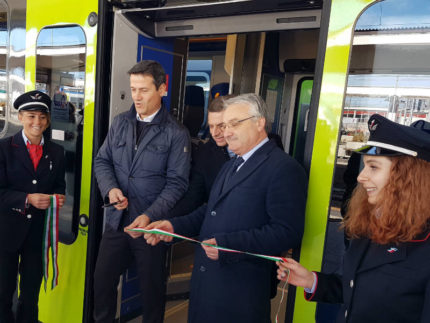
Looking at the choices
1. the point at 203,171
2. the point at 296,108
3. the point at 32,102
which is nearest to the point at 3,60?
the point at 32,102

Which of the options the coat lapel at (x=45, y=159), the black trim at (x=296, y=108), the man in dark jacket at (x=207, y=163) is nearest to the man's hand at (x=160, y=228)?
the man in dark jacket at (x=207, y=163)

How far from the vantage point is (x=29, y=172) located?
242 centimetres

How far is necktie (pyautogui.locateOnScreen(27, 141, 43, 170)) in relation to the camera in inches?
96.4

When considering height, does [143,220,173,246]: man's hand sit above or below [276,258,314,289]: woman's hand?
below

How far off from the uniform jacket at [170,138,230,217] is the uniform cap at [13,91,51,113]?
1.04 m

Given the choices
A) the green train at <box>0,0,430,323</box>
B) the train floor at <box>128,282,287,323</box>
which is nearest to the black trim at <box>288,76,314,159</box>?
the green train at <box>0,0,430,323</box>

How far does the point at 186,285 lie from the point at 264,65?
2.76 m

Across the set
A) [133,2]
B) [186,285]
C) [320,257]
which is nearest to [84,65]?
[133,2]

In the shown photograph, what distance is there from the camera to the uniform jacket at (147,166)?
2270 mm

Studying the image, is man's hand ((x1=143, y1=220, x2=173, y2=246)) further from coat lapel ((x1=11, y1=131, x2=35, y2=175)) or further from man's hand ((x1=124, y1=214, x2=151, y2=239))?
coat lapel ((x1=11, y1=131, x2=35, y2=175))

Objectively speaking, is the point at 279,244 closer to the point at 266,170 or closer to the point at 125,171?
the point at 266,170

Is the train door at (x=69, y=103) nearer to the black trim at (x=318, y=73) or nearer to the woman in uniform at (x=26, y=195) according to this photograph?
the woman in uniform at (x=26, y=195)

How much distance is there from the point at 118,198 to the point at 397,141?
158 centimetres

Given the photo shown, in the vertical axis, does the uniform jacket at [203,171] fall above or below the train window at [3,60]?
below
